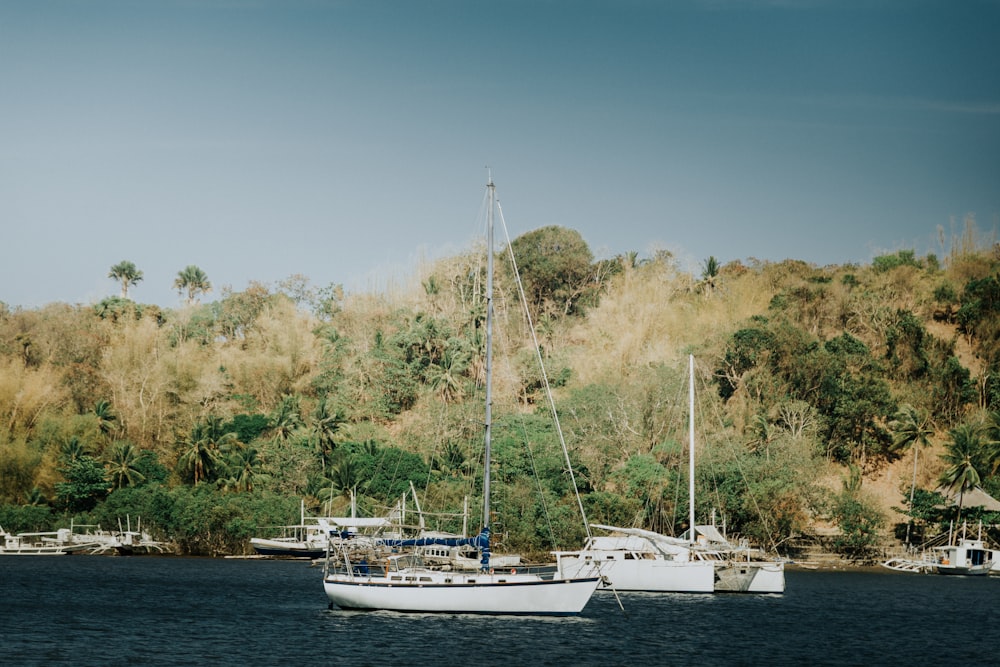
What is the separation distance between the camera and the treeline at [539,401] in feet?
291

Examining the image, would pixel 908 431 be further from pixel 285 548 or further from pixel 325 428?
pixel 285 548

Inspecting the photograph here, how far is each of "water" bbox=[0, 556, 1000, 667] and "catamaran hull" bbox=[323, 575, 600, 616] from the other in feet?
2.56

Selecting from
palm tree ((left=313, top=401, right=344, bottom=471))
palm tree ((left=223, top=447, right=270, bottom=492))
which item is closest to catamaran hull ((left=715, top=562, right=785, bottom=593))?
palm tree ((left=313, top=401, right=344, bottom=471))

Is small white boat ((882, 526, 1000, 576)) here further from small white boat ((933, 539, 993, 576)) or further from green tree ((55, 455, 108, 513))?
green tree ((55, 455, 108, 513))

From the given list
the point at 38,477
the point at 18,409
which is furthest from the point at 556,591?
the point at 18,409

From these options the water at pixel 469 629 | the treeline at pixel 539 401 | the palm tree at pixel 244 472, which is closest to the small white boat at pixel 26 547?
the treeline at pixel 539 401

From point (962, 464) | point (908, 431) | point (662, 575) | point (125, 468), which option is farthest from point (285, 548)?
point (962, 464)

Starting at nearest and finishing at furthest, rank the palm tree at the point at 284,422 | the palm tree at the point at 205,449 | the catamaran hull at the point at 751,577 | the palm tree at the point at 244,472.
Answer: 1. the catamaran hull at the point at 751,577
2. the palm tree at the point at 244,472
3. the palm tree at the point at 205,449
4. the palm tree at the point at 284,422

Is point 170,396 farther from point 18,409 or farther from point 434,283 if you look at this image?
point 434,283

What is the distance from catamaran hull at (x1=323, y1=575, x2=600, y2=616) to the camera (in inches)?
1858

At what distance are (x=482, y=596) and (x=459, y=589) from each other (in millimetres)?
984

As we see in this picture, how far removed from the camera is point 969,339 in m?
118

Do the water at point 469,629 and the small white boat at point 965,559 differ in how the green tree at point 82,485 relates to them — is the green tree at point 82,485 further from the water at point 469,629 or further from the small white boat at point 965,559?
the small white boat at point 965,559

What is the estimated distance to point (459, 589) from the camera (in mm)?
47219
